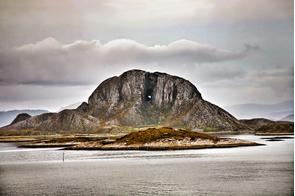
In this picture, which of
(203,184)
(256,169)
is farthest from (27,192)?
(256,169)

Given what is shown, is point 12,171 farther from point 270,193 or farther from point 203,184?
point 270,193

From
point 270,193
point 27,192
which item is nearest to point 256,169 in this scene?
point 270,193

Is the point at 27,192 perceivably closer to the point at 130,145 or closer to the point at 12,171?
the point at 12,171

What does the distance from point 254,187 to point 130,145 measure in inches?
3940

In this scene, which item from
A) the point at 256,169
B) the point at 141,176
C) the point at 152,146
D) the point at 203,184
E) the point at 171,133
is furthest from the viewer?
the point at 171,133

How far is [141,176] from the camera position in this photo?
2623 inches

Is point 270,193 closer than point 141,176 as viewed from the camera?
Yes

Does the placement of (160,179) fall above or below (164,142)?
below

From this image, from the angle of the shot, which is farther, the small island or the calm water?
the small island

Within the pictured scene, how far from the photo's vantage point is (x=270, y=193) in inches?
1891

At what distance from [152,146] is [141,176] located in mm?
78548

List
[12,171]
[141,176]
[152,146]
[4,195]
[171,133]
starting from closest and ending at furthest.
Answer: [4,195] → [141,176] → [12,171] → [152,146] → [171,133]

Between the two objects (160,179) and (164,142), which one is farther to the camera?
(164,142)

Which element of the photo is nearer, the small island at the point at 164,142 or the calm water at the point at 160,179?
the calm water at the point at 160,179
